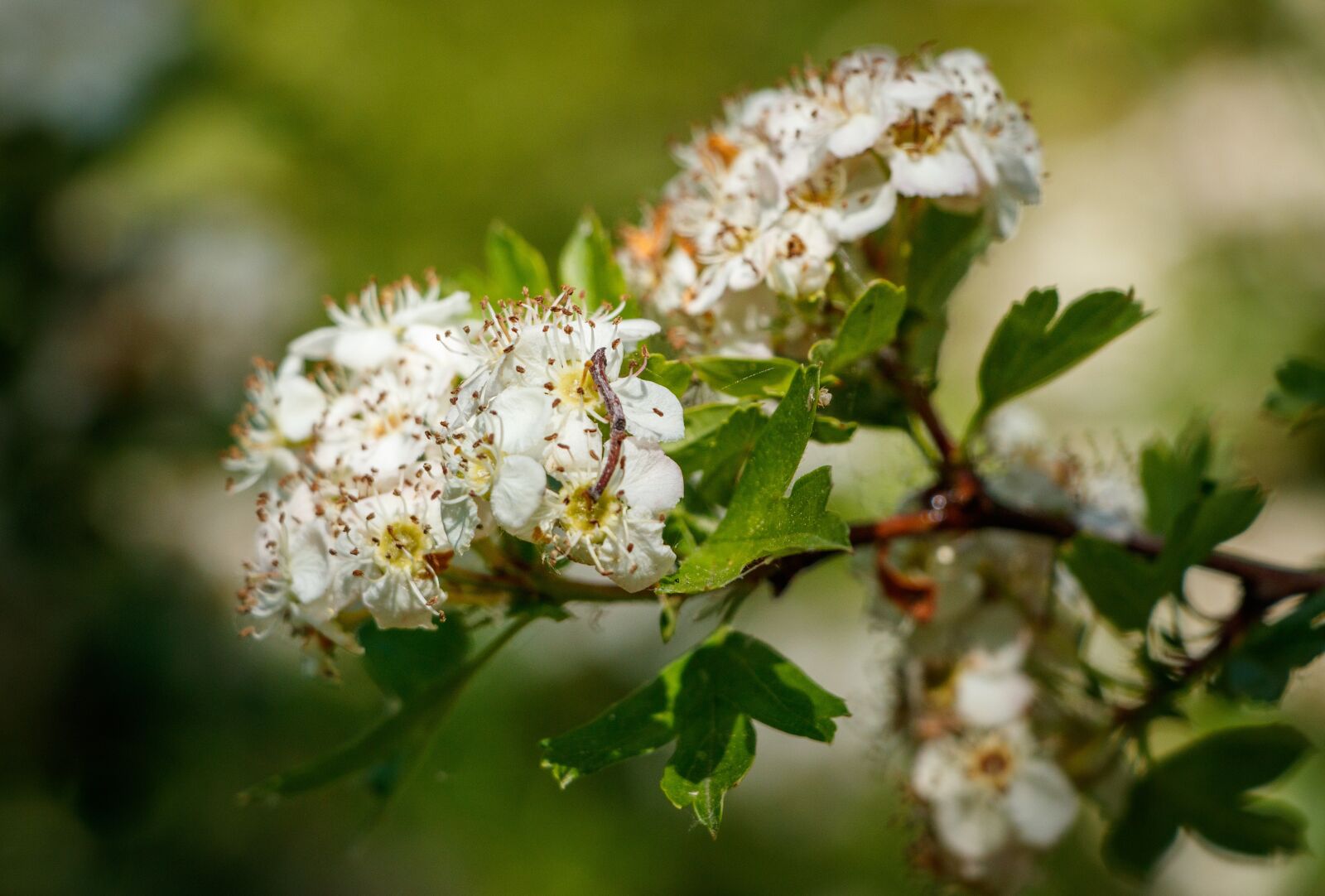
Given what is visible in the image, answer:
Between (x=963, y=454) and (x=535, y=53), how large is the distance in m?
2.89

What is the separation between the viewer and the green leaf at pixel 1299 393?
2.92 feet

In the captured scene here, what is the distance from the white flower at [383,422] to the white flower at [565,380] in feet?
0.24

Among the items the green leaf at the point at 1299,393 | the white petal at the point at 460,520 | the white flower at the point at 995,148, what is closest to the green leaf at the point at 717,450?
the white petal at the point at 460,520

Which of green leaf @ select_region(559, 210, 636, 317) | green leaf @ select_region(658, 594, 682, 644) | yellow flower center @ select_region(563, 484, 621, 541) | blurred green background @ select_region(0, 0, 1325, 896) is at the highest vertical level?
green leaf @ select_region(559, 210, 636, 317)

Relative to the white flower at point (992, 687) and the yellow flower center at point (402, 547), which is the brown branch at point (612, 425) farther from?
the white flower at point (992, 687)

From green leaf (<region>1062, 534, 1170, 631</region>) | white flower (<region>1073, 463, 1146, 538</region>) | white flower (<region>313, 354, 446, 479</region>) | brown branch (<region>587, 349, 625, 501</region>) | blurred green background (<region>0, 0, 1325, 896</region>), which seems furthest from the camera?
blurred green background (<region>0, 0, 1325, 896</region>)

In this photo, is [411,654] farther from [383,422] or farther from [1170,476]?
[1170,476]

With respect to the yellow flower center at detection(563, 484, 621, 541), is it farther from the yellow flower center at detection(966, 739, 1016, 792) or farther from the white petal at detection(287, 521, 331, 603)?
the yellow flower center at detection(966, 739, 1016, 792)

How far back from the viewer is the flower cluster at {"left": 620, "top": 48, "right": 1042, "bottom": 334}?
74 cm

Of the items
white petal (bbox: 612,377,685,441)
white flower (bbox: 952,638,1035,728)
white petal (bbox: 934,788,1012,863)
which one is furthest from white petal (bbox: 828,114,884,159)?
white petal (bbox: 934,788,1012,863)

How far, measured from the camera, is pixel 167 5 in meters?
2.32

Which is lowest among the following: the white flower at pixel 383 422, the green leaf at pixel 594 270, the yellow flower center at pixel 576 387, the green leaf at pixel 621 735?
the green leaf at pixel 621 735

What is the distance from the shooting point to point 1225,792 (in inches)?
36.2

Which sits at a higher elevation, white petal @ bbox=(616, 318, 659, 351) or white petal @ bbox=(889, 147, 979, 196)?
white petal @ bbox=(889, 147, 979, 196)
